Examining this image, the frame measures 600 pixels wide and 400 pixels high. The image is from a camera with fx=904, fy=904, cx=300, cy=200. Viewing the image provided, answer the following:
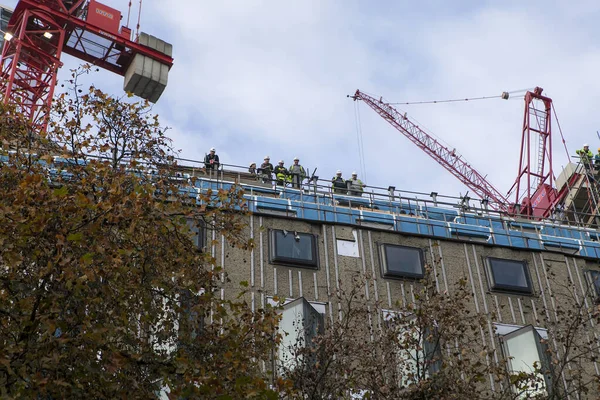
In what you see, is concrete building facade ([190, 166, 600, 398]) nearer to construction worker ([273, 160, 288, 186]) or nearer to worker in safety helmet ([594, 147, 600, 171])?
construction worker ([273, 160, 288, 186])

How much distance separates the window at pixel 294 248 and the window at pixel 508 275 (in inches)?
231

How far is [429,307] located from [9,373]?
9185mm

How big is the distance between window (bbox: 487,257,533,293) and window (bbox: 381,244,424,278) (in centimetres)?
240

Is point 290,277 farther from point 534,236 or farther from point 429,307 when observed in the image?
point 534,236

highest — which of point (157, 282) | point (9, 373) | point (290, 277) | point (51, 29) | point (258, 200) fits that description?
point (51, 29)

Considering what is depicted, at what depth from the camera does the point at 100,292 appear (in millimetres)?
14695

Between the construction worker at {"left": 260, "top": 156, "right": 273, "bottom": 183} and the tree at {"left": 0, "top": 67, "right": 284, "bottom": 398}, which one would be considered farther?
the construction worker at {"left": 260, "top": 156, "right": 273, "bottom": 183}

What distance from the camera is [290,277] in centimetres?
2667

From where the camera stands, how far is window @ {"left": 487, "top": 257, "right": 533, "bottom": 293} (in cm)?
2872

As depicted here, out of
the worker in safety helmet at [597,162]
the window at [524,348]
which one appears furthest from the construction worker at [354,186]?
the worker in safety helmet at [597,162]

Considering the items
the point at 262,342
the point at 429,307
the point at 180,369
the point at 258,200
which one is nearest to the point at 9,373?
the point at 180,369

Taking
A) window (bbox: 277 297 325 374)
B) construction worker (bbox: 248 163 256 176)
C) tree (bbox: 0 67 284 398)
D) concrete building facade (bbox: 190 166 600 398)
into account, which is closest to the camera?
tree (bbox: 0 67 284 398)

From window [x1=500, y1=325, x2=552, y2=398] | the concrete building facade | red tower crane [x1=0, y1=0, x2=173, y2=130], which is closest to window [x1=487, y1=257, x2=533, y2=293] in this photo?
the concrete building facade

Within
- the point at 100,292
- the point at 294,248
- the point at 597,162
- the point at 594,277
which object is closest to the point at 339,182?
the point at 294,248
